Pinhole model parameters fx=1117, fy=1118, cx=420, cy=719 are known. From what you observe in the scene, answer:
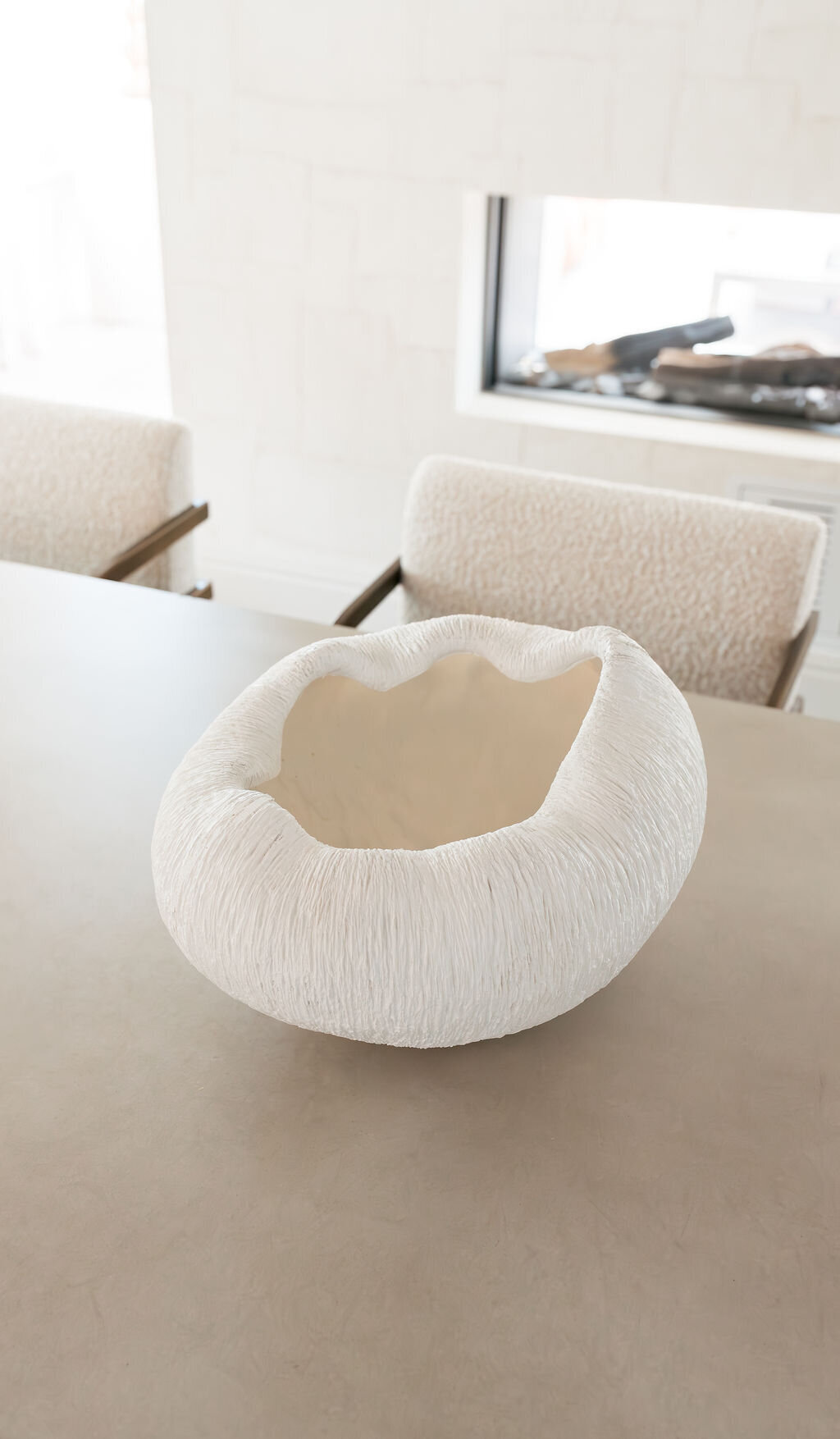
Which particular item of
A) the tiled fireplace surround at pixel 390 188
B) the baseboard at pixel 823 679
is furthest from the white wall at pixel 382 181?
the baseboard at pixel 823 679

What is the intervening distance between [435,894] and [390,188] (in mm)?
1818

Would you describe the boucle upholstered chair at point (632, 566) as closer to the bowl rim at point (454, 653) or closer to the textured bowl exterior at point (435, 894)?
the bowl rim at point (454, 653)

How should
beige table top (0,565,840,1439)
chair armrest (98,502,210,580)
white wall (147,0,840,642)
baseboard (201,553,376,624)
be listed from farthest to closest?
baseboard (201,553,376,624), white wall (147,0,840,642), chair armrest (98,502,210,580), beige table top (0,565,840,1439)

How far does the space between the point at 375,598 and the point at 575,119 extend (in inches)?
41.9

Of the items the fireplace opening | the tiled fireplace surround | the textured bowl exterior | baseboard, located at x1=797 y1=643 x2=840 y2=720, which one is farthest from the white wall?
the textured bowl exterior

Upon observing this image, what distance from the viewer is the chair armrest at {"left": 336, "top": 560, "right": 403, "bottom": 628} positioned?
3.84 feet

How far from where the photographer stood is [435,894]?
1.58ft

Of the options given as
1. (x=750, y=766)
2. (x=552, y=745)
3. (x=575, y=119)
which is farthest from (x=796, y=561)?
(x=575, y=119)

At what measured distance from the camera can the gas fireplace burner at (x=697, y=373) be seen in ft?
6.49

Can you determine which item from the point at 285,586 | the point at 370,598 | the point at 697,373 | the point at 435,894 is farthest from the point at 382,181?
the point at 435,894

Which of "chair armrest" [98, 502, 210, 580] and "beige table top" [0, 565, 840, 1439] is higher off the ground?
"chair armrest" [98, 502, 210, 580]

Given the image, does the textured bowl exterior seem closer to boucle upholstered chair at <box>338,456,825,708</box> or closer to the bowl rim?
the bowl rim

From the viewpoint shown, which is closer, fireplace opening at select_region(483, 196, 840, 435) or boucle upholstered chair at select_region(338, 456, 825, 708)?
boucle upholstered chair at select_region(338, 456, 825, 708)

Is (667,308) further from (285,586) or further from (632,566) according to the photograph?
(632,566)
